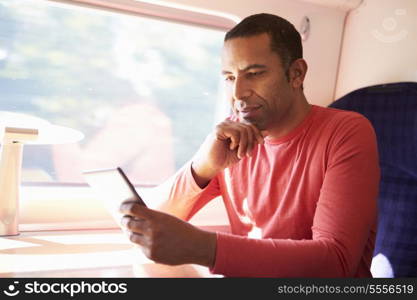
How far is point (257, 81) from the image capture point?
1183 mm

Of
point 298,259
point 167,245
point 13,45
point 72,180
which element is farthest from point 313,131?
point 13,45

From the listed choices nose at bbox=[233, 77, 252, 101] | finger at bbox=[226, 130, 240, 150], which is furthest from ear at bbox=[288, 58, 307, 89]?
finger at bbox=[226, 130, 240, 150]

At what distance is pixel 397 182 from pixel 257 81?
626mm

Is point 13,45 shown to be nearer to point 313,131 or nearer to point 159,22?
point 159,22

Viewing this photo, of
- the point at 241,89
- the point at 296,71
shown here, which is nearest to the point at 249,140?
the point at 241,89

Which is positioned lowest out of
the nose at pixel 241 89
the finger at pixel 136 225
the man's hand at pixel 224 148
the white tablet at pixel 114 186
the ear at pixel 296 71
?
the finger at pixel 136 225

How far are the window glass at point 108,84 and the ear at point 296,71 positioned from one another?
2.16 ft

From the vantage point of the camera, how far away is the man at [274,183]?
0.81 meters

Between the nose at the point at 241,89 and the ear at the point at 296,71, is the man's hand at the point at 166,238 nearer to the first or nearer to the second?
the nose at the point at 241,89

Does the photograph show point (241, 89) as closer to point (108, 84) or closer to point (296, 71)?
point (296, 71)

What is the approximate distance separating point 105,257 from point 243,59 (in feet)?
2.32

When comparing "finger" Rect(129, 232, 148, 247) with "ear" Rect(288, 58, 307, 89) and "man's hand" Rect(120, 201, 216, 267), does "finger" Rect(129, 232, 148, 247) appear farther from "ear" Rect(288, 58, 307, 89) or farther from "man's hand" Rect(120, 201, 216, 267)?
"ear" Rect(288, 58, 307, 89)

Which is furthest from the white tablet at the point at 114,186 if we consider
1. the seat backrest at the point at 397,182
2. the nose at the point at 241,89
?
the seat backrest at the point at 397,182

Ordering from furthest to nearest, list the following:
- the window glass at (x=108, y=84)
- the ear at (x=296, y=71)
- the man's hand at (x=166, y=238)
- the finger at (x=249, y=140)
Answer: the window glass at (x=108, y=84) → the ear at (x=296, y=71) → the finger at (x=249, y=140) → the man's hand at (x=166, y=238)
